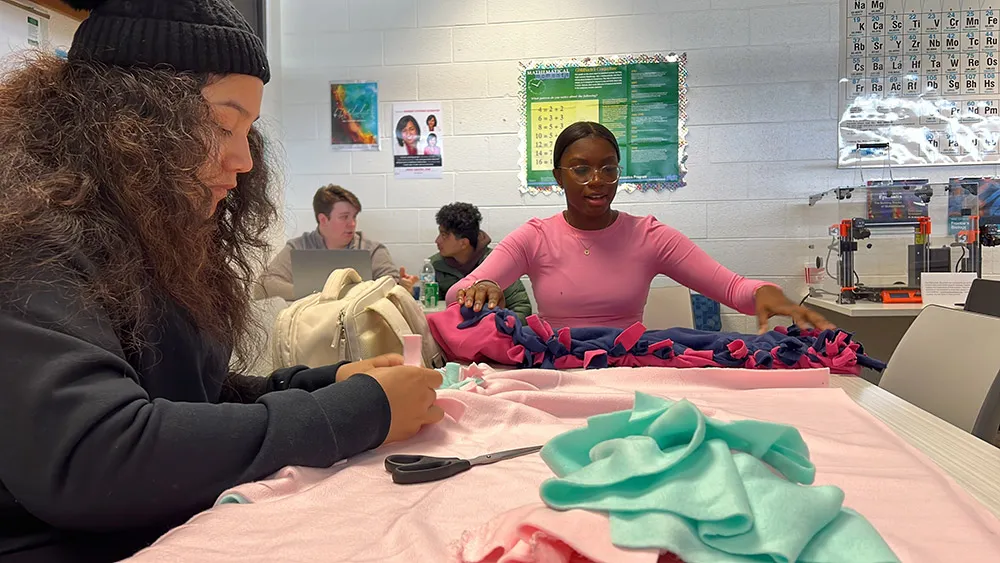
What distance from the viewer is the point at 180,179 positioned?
0.71m

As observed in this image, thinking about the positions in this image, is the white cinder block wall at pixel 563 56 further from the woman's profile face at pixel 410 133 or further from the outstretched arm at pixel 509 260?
the outstretched arm at pixel 509 260

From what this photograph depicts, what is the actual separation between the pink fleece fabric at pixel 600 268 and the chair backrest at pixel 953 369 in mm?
456

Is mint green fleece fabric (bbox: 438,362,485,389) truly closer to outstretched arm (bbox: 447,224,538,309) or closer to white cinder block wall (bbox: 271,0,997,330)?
outstretched arm (bbox: 447,224,538,309)

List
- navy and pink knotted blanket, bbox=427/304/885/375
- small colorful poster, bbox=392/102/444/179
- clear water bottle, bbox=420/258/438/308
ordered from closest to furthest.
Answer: navy and pink knotted blanket, bbox=427/304/885/375, clear water bottle, bbox=420/258/438/308, small colorful poster, bbox=392/102/444/179

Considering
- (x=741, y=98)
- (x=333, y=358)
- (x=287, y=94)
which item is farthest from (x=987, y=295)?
(x=287, y=94)

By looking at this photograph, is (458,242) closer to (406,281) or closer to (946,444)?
(406,281)

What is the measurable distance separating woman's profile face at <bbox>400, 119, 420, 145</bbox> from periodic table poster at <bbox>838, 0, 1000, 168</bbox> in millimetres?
2181

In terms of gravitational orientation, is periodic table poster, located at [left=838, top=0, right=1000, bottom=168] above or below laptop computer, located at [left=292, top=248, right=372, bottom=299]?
above

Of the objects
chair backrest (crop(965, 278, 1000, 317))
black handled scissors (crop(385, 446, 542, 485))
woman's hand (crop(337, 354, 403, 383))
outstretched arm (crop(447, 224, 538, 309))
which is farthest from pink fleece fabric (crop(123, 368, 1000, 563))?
chair backrest (crop(965, 278, 1000, 317))

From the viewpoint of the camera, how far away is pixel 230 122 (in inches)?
30.5

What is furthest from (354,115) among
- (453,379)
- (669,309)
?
(453,379)

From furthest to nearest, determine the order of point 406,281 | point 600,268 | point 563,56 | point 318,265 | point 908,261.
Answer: point 563,56, point 406,281, point 908,261, point 318,265, point 600,268

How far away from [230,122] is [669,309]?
2343mm

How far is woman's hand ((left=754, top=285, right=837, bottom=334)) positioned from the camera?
1.29m
